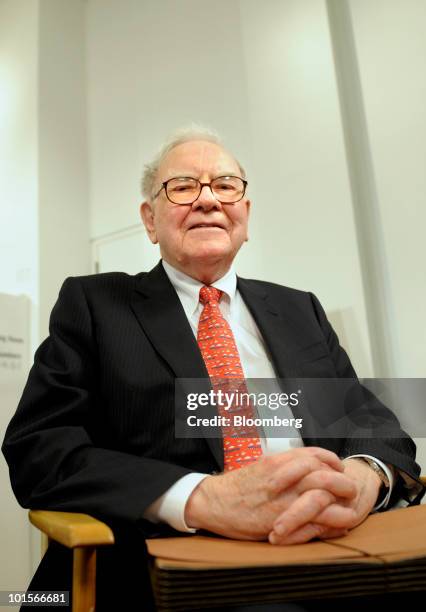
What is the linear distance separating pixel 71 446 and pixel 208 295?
1.69ft

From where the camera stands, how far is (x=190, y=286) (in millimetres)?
1328

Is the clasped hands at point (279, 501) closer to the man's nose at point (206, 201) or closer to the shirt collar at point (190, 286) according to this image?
the shirt collar at point (190, 286)

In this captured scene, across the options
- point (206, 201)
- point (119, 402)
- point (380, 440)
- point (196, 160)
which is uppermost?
point (196, 160)

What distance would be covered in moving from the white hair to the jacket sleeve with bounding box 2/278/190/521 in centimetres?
40

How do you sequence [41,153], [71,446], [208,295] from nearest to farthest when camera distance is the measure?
[71,446], [208,295], [41,153]

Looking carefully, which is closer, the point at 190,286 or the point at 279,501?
the point at 279,501

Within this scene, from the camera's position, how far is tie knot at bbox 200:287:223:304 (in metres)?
1.29

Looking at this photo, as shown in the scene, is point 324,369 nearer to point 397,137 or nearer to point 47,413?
point 47,413

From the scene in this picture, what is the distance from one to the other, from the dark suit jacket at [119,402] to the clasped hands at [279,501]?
8cm

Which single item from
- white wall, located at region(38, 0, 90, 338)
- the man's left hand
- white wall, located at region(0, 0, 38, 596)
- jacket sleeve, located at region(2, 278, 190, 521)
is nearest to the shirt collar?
jacket sleeve, located at region(2, 278, 190, 521)

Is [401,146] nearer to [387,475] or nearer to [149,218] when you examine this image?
[149,218]

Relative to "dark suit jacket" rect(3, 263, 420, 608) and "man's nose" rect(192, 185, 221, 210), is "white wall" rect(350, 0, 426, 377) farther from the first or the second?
"man's nose" rect(192, 185, 221, 210)

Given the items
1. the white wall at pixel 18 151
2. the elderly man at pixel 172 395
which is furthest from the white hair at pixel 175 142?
the white wall at pixel 18 151

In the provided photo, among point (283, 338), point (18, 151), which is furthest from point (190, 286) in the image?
point (18, 151)
